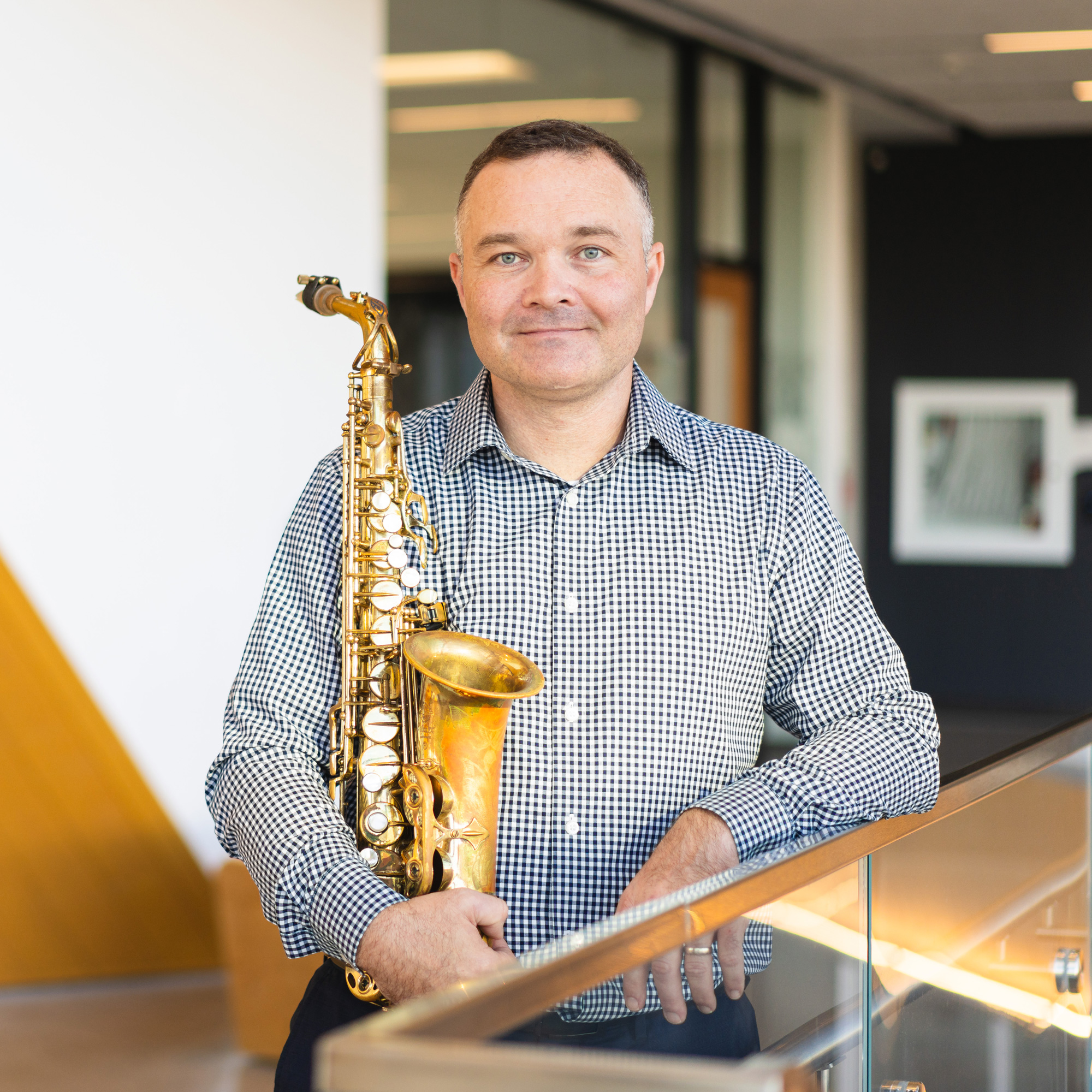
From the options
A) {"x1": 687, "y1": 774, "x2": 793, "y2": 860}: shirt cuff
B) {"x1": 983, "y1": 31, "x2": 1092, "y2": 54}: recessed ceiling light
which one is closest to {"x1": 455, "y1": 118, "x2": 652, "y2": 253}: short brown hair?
{"x1": 687, "y1": 774, "x2": 793, "y2": 860}: shirt cuff

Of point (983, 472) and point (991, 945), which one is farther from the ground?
point (983, 472)

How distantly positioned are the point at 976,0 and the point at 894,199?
2.89 meters

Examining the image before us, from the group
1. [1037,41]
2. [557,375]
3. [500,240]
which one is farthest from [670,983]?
[1037,41]

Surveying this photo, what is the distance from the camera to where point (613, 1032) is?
3.05ft

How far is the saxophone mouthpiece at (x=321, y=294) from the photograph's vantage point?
70.7 inches

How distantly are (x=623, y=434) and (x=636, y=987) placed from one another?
0.88 m

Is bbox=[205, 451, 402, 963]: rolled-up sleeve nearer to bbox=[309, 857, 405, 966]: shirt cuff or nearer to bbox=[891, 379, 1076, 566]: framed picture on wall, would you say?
bbox=[309, 857, 405, 966]: shirt cuff

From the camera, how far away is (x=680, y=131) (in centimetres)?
643

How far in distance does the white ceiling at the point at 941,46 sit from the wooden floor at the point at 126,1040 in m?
4.14

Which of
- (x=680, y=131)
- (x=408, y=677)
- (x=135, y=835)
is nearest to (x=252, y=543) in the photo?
(x=135, y=835)

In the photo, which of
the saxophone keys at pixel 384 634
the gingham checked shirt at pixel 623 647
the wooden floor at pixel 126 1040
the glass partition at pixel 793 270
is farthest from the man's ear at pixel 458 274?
the glass partition at pixel 793 270

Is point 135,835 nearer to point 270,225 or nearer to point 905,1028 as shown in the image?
point 270,225

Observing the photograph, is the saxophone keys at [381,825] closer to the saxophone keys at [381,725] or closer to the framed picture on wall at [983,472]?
the saxophone keys at [381,725]

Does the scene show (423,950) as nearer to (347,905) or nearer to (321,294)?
(347,905)
